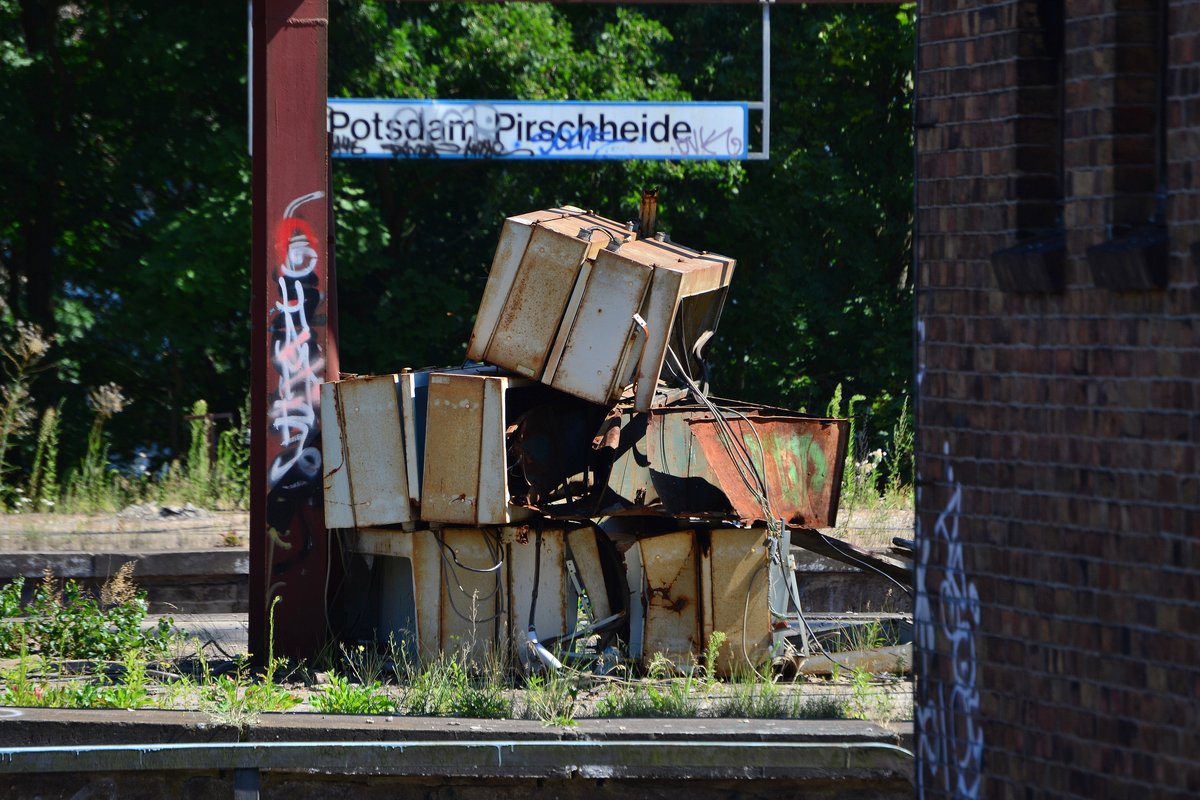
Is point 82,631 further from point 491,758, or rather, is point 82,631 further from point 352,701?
point 491,758

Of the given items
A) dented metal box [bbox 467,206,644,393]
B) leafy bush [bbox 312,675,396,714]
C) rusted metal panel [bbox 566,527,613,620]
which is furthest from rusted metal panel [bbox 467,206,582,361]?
leafy bush [bbox 312,675,396,714]

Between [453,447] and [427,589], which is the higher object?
[453,447]

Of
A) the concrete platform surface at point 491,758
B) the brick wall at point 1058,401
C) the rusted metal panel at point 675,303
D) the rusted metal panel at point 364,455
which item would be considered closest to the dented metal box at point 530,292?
the rusted metal panel at point 675,303

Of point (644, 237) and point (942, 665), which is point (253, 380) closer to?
point (644, 237)

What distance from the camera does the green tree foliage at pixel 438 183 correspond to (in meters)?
16.4

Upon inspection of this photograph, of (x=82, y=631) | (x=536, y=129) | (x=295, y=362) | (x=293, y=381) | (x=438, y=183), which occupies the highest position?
(x=438, y=183)

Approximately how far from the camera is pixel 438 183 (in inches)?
703

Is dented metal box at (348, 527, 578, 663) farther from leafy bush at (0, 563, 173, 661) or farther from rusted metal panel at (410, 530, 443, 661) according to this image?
leafy bush at (0, 563, 173, 661)

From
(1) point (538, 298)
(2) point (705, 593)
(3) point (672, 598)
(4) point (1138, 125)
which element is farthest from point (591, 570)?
(4) point (1138, 125)

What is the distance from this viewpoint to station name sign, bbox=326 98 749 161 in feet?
34.0

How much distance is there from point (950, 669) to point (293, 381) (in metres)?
4.51

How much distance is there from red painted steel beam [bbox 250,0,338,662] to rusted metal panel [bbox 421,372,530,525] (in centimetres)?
88

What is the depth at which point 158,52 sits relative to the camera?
16.1 meters

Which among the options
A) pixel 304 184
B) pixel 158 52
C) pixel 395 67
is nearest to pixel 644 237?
pixel 304 184
